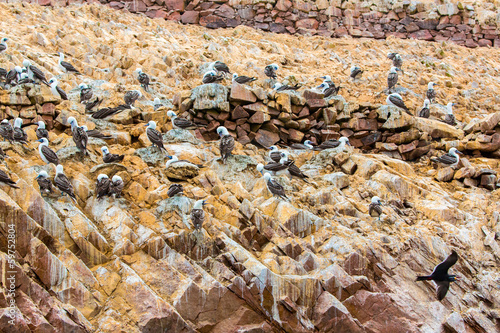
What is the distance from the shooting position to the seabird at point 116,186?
11547 mm

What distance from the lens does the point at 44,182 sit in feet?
35.7

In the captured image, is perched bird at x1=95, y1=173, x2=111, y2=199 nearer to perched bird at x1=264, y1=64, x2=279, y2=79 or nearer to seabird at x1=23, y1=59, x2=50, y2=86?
seabird at x1=23, y1=59, x2=50, y2=86

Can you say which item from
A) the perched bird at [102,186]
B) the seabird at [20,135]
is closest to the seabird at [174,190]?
the perched bird at [102,186]

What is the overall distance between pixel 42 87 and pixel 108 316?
8.62 metres

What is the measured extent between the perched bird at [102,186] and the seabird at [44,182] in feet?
3.24

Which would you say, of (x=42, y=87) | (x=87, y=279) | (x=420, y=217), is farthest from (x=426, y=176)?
(x=42, y=87)

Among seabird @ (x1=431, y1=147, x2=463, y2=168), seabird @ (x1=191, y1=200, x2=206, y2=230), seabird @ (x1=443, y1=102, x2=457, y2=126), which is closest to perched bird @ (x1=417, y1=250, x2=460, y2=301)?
seabird @ (x1=191, y1=200, x2=206, y2=230)

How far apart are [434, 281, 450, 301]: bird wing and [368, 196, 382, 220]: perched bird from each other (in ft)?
Answer: 7.14

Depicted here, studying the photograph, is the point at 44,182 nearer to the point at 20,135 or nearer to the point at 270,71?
the point at 20,135

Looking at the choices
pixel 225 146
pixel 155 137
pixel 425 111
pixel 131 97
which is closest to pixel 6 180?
pixel 155 137

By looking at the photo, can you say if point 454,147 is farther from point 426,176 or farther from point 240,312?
point 240,312

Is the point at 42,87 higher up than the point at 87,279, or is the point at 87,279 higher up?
the point at 42,87

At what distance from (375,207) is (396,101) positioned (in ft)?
18.9

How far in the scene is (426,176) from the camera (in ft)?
52.7
